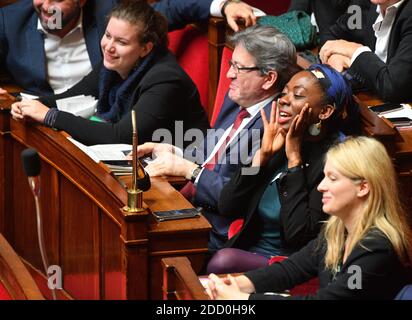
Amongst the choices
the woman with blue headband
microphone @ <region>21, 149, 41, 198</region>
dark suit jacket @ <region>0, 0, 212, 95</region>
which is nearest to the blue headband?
the woman with blue headband

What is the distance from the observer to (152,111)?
294 centimetres

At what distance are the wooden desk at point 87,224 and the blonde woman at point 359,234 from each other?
0.28m

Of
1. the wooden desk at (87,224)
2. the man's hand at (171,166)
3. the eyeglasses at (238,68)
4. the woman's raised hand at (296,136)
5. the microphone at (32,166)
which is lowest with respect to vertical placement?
the wooden desk at (87,224)

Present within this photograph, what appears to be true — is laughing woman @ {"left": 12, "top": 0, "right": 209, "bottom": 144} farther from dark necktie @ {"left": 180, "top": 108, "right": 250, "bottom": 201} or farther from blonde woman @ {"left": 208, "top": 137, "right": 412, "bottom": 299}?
blonde woman @ {"left": 208, "top": 137, "right": 412, "bottom": 299}

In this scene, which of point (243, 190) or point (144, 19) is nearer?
point (243, 190)

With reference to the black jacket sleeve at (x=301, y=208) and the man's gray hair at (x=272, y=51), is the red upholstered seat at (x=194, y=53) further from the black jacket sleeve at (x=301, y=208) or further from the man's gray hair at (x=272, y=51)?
the black jacket sleeve at (x=301, y=208)

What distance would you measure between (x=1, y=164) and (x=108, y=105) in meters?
0.37

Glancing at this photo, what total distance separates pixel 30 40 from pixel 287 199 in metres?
1.42

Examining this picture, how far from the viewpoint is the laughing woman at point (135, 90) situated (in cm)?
293

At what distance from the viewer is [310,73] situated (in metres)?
2.45

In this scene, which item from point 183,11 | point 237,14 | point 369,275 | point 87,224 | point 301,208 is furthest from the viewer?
point 183,11

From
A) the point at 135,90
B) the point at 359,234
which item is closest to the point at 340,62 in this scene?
the point at 135,90

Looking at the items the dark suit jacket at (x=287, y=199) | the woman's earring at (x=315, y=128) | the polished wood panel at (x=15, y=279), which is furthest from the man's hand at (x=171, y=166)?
the polished wood panel at (x=15, y=279)

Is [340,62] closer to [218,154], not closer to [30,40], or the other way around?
[218,154]
